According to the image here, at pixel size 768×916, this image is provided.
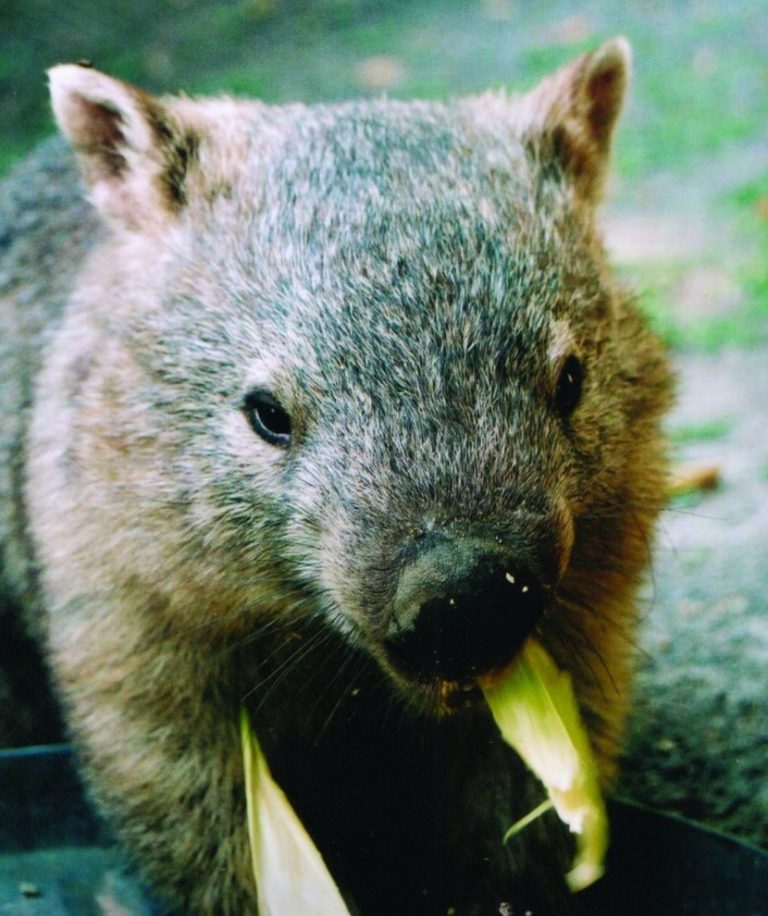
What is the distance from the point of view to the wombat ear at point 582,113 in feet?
11.0

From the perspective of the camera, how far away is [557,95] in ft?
11.3

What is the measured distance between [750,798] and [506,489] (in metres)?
1.55

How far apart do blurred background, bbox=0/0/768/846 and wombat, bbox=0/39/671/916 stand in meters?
Result: 0.52

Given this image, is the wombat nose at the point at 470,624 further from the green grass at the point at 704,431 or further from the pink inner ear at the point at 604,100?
the green grass at the point at 704,431

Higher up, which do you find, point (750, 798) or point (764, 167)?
point (764, 167)

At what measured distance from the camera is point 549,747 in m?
2.75

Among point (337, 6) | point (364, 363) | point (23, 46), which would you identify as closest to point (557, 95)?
point (364, 363)

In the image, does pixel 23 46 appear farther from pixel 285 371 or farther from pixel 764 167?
pixel 285 371

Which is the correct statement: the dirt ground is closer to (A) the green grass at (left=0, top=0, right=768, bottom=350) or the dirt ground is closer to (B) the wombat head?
(B) the wombat head

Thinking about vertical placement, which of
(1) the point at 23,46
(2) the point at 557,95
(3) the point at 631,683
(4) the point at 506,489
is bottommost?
(3) the point at 631,683

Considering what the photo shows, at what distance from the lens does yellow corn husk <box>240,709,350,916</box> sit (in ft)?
9.15

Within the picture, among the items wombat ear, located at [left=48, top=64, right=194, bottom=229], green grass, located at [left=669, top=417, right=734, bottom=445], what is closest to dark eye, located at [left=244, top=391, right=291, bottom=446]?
wombat ear, located at [left=48, top=64, right=194, bottom=229]

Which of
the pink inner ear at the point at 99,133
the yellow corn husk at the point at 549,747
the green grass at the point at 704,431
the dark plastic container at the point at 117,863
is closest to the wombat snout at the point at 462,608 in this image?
the yellow corn husk at the point at 549,747

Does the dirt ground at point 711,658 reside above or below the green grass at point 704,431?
below
